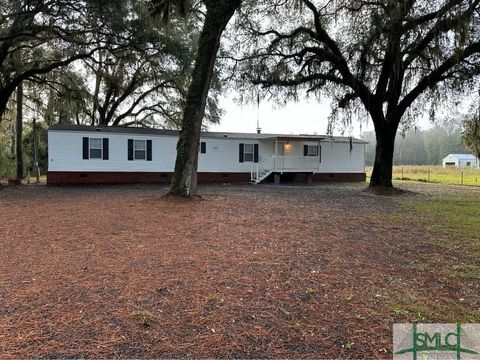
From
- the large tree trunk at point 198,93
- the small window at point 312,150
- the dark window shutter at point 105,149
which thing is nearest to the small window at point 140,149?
the dark window shutter at point 105,149

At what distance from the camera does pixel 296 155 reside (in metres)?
21.9

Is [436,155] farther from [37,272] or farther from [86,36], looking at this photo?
[37,272]

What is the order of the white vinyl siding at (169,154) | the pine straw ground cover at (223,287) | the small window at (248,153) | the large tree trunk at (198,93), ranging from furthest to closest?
1. the small window at (248,153)
2. the white vinyl siding at (169,154)
3. the large tree trunk at (198,93)
4. the pine straw ground cover at (223,287)

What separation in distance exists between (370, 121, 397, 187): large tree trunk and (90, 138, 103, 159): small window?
41.1ft

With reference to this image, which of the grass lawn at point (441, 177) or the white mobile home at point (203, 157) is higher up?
the white mobile home at point (203, 157)

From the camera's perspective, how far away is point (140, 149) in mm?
18688

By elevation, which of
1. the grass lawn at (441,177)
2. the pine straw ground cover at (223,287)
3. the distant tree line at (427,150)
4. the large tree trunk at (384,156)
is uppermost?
the distant tree line at (427,150)

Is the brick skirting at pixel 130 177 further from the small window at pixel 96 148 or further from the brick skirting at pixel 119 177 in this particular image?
the small window at pixel 96 148

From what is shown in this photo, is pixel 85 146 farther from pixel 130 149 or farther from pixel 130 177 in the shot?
pixel 130 177

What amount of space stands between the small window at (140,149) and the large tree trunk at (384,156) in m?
11.0

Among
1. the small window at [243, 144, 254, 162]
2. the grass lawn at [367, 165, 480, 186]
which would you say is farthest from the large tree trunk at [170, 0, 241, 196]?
the grass lawn at [367, 165, 480, 186]

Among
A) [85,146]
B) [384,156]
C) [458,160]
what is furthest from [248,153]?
[458,160]

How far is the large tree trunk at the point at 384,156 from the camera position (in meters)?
14.8

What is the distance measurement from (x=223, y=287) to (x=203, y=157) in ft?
54.8
